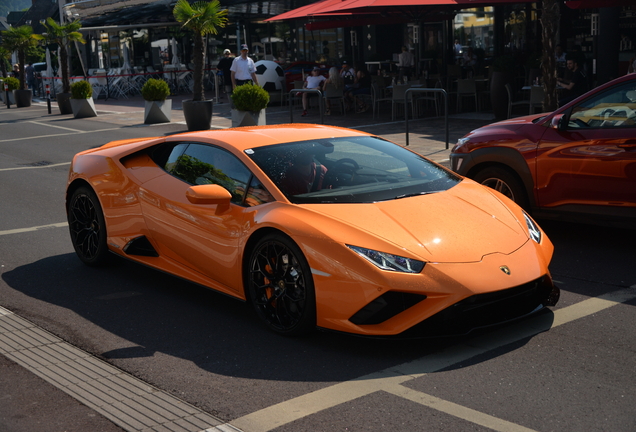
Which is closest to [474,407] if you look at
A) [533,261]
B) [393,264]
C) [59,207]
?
[393,264]

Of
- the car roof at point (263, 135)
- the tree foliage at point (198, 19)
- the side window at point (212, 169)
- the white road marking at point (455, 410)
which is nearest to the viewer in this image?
the white road marking at point (455, 410)

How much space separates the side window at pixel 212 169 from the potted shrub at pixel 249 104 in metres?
11.7

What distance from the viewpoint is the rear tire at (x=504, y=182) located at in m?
7.67

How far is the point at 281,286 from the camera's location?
16.7 ft

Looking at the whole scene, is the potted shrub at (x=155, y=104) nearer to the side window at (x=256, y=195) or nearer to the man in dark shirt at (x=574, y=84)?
the man in dark shirt at (x=574, y=84)

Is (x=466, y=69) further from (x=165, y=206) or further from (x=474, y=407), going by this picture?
(x=474, y=407)

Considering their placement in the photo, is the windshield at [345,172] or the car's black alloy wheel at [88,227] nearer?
the windshield at [345,172]

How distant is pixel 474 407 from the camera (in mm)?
4023

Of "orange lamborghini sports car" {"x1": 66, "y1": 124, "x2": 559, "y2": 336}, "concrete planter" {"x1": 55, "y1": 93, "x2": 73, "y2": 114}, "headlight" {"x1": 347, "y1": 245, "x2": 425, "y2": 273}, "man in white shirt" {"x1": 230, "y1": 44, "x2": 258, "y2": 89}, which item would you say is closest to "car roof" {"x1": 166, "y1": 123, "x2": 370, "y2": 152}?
"orange lamborghini sports car" {"x1": 66, "y1": 124, "x2": 559, "y2": 336}

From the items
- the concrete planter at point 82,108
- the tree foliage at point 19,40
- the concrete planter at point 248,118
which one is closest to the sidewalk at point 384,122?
the concrete planter at point 82,108

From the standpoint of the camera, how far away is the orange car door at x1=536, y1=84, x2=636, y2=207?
6.80 metres

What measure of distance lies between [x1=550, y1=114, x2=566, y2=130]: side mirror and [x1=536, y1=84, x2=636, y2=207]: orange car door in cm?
2

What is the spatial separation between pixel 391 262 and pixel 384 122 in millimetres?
14580

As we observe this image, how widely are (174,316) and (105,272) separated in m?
1.58
